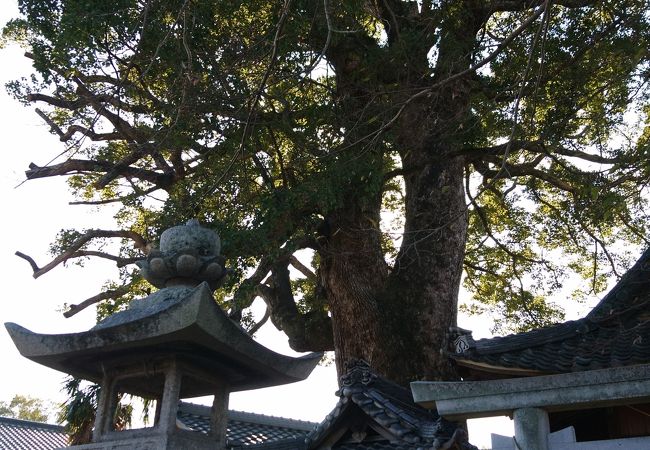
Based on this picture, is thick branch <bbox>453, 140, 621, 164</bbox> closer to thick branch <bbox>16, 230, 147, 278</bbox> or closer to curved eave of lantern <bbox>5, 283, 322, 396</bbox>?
curved eave of lantern <bbox>5, 283, 322, 396</bbox>

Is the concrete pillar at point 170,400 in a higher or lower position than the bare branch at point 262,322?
lower

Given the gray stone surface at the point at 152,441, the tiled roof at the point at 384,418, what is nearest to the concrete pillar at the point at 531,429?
the tiled roof at the point at 384,418

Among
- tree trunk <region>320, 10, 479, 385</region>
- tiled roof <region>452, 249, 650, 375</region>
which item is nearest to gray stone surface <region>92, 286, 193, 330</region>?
tiled roof <region>452, 249, 650, 375</region>

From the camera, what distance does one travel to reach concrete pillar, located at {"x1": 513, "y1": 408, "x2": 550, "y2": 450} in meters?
3.99

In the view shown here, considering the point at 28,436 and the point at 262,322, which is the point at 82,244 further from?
the point at 28,436

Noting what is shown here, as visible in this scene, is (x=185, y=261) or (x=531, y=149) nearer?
(x=185, y=261)

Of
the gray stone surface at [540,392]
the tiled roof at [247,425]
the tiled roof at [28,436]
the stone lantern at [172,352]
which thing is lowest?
the gray stone surface at [540,392]

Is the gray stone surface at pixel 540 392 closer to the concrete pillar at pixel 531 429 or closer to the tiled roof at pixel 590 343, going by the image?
the concrete pillar at pixel 531 429

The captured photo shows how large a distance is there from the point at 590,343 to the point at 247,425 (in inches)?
289

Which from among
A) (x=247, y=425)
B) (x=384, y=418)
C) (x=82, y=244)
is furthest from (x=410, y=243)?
(x=82, y=244)

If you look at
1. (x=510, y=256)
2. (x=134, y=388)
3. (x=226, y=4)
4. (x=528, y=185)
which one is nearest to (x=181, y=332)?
(x=134, y=388)

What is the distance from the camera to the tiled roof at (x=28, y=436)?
18.4m

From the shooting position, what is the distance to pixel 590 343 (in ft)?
15.5

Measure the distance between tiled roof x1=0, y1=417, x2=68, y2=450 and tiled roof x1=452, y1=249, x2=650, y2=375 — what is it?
16.1 metres
